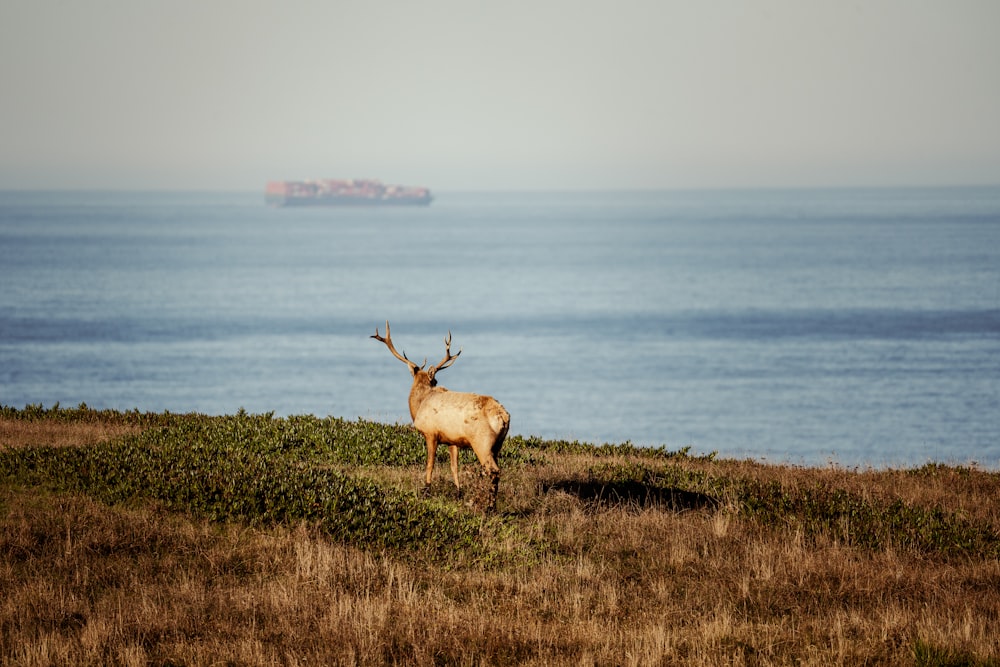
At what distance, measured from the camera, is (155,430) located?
59.0 feet

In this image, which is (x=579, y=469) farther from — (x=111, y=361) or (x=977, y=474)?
(x=111, y=361)

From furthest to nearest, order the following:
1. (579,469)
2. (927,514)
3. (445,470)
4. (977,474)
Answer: (977,474) < (579,469) < (445,470) < (927,514)

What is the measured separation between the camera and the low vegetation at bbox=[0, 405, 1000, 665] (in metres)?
9.51

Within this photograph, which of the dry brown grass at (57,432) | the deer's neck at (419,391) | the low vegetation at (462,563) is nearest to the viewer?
the low vegetation at (462,563)

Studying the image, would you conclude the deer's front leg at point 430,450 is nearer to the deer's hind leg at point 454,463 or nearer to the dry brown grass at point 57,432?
the deer's hind leg at point 454,463

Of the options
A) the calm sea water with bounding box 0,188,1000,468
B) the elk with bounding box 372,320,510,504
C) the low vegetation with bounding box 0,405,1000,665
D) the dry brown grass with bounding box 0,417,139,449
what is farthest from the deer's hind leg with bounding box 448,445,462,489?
the calm sea water with bounding box 0,188,1000,468

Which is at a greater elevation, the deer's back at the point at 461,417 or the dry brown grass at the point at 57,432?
the deer's back at the point at 461,417

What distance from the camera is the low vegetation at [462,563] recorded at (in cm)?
951

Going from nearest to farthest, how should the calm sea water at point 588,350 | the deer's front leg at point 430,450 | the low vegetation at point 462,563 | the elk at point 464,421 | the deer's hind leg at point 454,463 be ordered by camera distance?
the low vegetation at point 462,563 → the elk at point 464,421 → the deer's front leg at point 430,450 → the deer's hind leg at point 454,463 → the calm sea water at point 588,350

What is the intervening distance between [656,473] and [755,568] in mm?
5674

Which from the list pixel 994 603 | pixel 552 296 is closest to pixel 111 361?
pixel 552 296

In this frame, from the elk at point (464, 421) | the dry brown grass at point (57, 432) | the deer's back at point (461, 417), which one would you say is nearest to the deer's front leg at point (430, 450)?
the elk at point (464, 421)

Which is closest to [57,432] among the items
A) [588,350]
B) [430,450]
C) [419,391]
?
[419,391]

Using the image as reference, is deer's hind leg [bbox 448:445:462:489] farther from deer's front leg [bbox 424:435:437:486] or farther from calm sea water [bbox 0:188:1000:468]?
calm sea water [bbox 0:188:1000:468]
